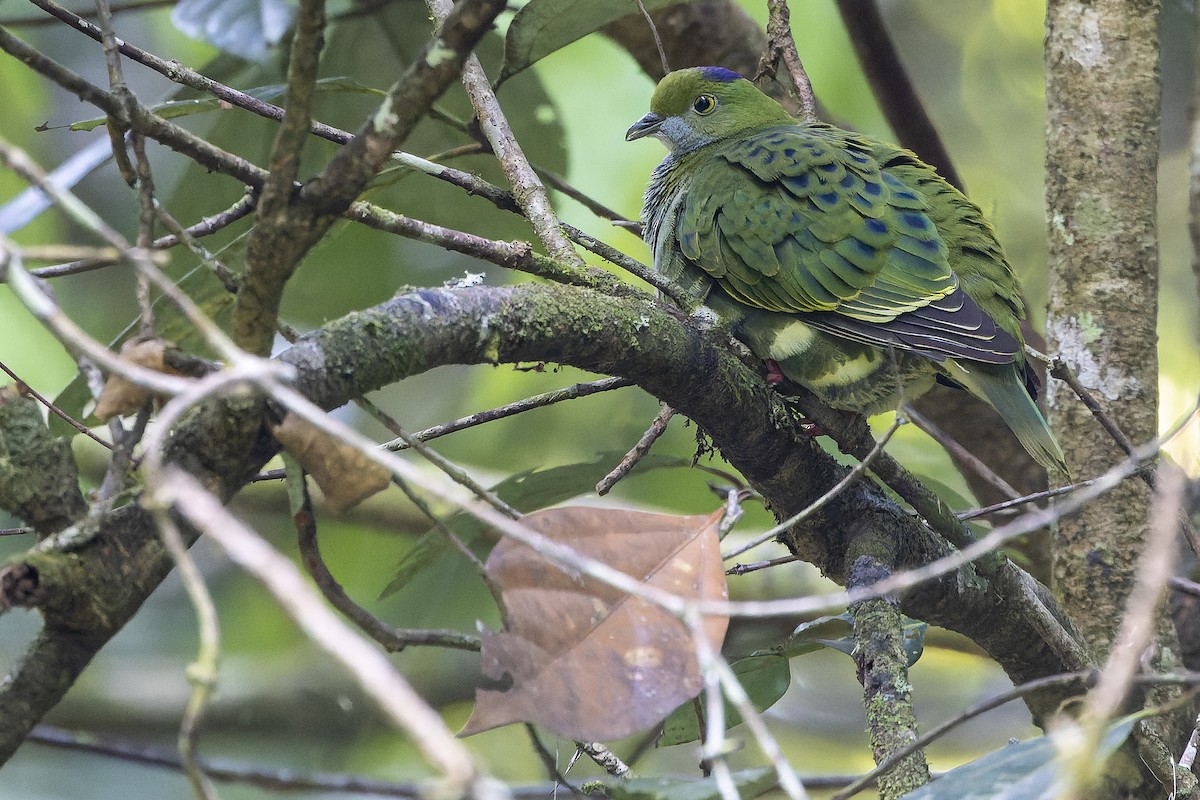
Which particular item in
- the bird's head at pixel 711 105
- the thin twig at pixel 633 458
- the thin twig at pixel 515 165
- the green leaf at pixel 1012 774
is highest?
the bird's head at pixel 711 105

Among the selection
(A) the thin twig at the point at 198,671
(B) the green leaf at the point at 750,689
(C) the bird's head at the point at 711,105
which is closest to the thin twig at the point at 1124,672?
(A) the thin twig at the point at 198,671

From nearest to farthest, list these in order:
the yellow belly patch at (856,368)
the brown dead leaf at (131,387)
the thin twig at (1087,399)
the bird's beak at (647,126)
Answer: the brown dead leaf at (131,387), the thin twig at (1087,399), the yellow belly patch at (856,368), the bird's beak at (647,126)

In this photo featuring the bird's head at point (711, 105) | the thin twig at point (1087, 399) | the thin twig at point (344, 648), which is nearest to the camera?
the thin twig at point (344, 648)

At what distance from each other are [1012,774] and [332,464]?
31.1 inches

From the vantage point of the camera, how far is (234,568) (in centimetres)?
392

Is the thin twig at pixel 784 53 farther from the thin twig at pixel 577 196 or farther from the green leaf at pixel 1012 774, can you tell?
the green leaf at pixel 1012 774

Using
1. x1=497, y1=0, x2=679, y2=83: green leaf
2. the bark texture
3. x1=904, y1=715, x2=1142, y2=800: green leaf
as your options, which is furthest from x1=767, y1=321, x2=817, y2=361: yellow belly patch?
x1=904, y1=715, x2=1142, y2=800: green leaf

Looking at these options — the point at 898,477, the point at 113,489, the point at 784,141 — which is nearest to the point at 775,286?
the point at 784,141

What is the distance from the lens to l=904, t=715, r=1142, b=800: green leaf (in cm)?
110

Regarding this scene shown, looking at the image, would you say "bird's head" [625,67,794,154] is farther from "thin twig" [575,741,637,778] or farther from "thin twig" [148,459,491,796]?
"thin twig" [148,459,491,796]

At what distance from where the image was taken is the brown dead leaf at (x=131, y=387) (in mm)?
1080

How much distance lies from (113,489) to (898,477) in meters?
1.26

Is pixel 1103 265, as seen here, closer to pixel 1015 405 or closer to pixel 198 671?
pixel 1015 405

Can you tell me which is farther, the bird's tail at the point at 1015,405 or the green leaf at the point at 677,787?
the bird's tail at the point at 1015,405
